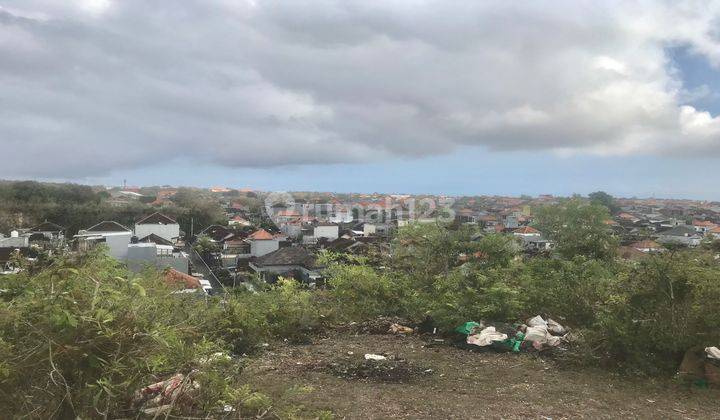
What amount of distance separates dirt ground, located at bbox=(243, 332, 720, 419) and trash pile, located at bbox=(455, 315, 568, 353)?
144 mm

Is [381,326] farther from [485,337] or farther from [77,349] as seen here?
[77,349]

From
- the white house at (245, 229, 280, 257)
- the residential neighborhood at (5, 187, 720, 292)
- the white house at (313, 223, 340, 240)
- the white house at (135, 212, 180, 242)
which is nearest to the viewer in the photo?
the residential neighborhood at (5, 187, 720, 292)

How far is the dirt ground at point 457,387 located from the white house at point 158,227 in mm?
33692

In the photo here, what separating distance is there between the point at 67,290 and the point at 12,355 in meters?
0.34

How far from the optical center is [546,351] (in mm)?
4680

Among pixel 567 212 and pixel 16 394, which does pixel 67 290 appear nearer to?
pixel 16 394

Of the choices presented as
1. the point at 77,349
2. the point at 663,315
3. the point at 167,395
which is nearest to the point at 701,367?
the point at 663,315

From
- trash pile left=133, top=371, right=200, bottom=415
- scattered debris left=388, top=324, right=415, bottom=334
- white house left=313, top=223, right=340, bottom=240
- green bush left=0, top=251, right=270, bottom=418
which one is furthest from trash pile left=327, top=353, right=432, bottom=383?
white house left=313, top=223, right=340, bottom=240

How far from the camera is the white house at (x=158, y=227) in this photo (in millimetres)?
35500

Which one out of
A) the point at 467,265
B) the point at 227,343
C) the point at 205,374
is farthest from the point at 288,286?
the point at 205,374

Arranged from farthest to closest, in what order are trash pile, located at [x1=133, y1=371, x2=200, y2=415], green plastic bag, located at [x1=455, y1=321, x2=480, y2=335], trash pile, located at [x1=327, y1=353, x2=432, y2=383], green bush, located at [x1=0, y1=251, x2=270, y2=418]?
1. green plastic bag, located at [x1=455, y1=321, x2=480, y2=335]
2. trash pile, located at [x1=327, y1=353, x2=432, y2=383]
3. trash pile, located at [x1=133, y1=371, x2=200, y2=415]
4. green bush, located at [x1=0, y1=251, x2=270, y2=418]

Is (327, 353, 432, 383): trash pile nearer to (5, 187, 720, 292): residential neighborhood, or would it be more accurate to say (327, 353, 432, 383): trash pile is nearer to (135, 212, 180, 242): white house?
(5, 187, 720, 292): residential neighborhood

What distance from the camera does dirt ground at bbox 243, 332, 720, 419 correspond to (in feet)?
10.9

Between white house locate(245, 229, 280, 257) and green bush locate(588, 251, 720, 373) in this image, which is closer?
green bush locate(588, 251, 720, 373)
